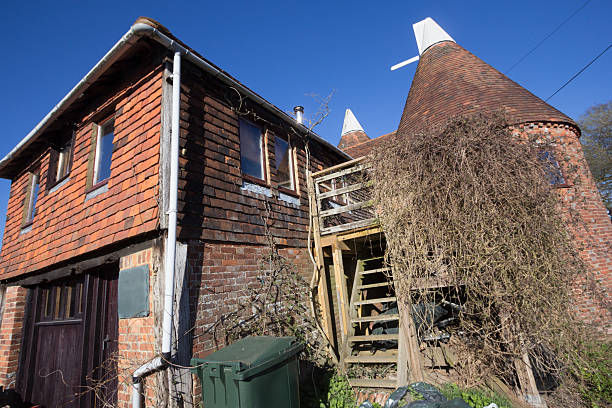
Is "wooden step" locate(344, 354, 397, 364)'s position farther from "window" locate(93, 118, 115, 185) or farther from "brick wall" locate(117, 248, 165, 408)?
"window" locate(93, 118, 115, 185)

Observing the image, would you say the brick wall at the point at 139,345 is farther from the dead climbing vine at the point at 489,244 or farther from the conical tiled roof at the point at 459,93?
the conical tiled roof at the point at 459,93

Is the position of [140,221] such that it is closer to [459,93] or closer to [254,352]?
[254,352]

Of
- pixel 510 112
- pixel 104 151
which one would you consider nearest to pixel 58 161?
pixel 104 151

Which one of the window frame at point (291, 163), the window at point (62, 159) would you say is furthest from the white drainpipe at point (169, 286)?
the window at point (62, 159)

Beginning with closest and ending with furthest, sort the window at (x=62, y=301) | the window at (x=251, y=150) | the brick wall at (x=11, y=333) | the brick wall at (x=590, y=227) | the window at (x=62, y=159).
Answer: the window at (x=62, y=301)
the window at (x=251, y=150)
the brick wall at (x=11, y=333)
the window at (x=62, y=159)
the brick wall at (x=590, y=227)

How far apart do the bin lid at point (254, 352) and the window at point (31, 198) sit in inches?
277

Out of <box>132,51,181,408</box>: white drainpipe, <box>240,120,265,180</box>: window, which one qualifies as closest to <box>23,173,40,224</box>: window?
<box>240,120,265,180</box>: window

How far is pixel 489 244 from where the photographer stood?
3.75 m

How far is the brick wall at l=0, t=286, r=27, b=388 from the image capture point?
606 centimetres

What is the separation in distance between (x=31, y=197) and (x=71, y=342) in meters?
4.43

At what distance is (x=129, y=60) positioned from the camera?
4.82 meters

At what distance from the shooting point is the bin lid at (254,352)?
113 inches

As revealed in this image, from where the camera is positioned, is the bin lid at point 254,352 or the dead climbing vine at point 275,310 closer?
the bin lid at point 254,352

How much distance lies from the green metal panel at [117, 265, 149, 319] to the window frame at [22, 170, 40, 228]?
5150mm
